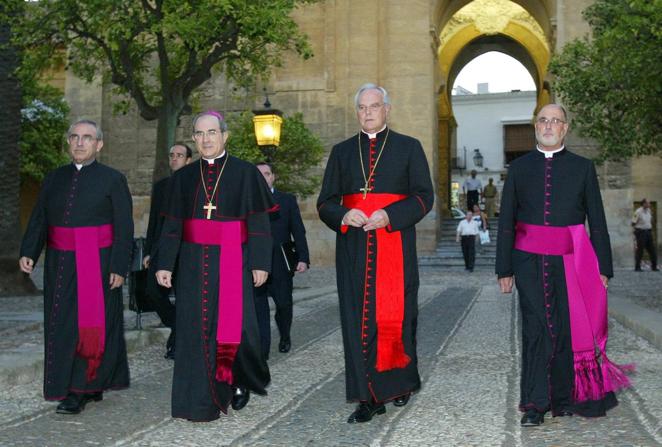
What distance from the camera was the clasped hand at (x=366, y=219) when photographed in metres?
4.93

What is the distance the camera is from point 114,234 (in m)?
5.70

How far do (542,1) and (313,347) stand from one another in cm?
1853

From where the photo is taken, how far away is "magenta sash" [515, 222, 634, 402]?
485 centimetres

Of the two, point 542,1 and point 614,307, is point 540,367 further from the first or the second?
point 542,1

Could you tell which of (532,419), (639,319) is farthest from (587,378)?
(639,319)

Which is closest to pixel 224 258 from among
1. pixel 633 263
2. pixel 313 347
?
pixel 313 347

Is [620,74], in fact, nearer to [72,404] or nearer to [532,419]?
[532,419]

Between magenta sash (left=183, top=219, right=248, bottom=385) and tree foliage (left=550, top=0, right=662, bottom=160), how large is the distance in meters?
5.38

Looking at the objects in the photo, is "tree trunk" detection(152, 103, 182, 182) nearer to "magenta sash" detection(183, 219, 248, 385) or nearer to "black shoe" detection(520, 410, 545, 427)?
"magenta sash" detection(183, 219, 248, 385)

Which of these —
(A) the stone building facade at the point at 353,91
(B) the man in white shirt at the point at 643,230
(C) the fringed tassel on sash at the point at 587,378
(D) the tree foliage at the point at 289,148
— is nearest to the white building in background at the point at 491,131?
(A) the stone building facade at the point at 353,91

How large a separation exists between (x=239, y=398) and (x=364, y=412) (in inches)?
34.9

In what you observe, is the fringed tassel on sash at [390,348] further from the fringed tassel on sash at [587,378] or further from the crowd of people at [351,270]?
the fringed tassel on sash at [587,378]

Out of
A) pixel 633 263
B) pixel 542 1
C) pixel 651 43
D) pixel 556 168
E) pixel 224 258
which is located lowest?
pixel 633 263

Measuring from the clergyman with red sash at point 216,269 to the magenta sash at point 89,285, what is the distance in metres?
0.62
